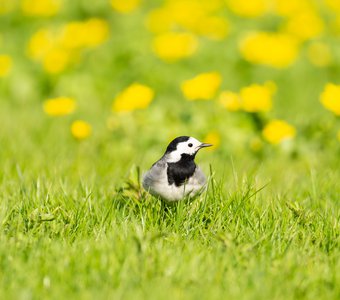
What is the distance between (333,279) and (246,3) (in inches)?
311

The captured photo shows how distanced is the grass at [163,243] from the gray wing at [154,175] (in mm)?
135

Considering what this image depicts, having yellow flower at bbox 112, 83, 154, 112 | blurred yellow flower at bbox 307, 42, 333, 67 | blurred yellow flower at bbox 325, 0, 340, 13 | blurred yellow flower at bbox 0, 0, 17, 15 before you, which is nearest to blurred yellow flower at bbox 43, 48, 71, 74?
yellow flower at bbox 112, 83, 154, 112

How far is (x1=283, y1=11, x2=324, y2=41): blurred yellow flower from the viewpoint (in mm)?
10461

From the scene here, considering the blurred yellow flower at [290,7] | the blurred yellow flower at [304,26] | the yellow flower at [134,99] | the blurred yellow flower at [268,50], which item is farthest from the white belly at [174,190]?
the blurred yellow flower at [290,7]

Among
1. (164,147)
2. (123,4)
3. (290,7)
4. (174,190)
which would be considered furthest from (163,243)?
(290,7)

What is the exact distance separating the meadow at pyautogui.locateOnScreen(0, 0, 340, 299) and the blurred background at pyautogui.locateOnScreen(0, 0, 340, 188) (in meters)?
0.02

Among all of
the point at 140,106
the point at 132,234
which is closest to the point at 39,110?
the point at 140,106

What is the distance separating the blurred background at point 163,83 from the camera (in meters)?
6.64

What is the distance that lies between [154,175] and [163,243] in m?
0.67

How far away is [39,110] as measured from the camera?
8.30 meters

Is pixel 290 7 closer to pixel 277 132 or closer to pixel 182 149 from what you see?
pixel 277 132

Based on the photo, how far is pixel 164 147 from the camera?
6.74 meters

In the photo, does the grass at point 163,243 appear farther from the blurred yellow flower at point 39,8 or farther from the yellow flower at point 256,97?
the blurred yellow flower at point 39,8

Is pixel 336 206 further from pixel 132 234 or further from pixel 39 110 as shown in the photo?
pixel 39 110
